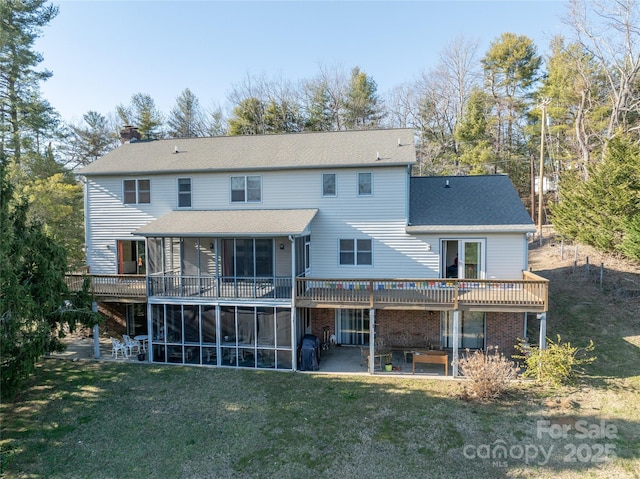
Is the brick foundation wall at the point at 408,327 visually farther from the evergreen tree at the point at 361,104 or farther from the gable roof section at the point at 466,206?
the evergreen tree at the point at 361,104

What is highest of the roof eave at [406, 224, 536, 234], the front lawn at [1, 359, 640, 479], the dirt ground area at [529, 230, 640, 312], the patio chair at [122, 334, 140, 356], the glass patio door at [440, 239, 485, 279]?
the roof eave at [406, 224, 536, 234]

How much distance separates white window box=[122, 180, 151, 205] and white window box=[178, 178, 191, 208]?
1392mm

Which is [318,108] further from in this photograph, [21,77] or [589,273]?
[589,273]

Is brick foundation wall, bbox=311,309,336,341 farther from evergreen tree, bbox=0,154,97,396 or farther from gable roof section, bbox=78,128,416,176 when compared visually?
evergreen tree, bbox=0,154,97,396

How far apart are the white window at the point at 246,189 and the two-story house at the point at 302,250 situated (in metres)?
0.04

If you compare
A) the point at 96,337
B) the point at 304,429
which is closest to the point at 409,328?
the point at 304,429

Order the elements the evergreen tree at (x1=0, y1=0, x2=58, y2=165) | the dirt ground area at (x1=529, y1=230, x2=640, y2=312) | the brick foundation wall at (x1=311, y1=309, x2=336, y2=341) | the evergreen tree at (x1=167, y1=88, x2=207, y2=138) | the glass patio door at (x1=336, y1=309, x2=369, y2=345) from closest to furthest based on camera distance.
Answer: the glass patio door at (x1=336, y1=309, x2=369, y2=345), the brick foundation wall at (x1=311, y1=309, x2=336, y2=341), the dirt ground area at (x1=529, y1=230, x2=640, y2=312), the evergreen tree at (x1=0, y1=0, x2=58, y2=165), the evergreen tree at (x1=167, y1=88, x2=207, y2=138)

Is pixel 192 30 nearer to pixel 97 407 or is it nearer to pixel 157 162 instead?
pixel 157 162

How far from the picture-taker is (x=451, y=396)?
10.6 metres

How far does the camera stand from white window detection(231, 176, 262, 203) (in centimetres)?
1518

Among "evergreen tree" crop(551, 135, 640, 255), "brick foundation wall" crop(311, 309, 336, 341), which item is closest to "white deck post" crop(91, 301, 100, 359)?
"brick foundation wall" crop(311, 309, 336, 341)

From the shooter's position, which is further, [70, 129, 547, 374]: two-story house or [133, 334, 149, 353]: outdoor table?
[133, 334, 149, 353]: outdoor table

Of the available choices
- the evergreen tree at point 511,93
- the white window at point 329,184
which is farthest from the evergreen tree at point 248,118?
the white window at point 329,184

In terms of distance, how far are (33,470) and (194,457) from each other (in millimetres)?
→ 3417
